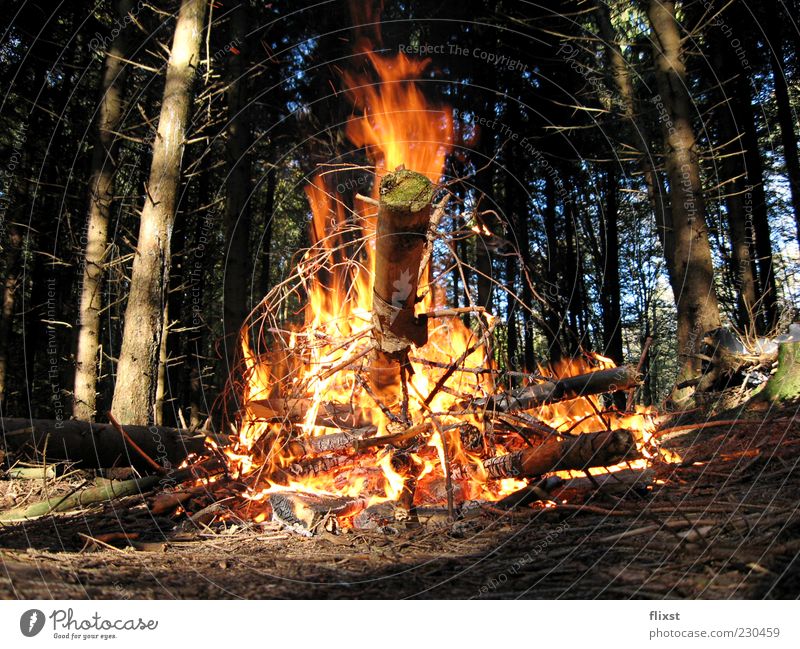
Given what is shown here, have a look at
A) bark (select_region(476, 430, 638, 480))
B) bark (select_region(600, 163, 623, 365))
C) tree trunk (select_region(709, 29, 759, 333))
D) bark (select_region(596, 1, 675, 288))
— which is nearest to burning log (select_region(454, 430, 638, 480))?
bark (select_region(476, 430, 638, 480))

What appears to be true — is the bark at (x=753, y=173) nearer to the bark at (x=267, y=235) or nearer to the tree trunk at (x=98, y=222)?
the bark at (x=267, y=235)

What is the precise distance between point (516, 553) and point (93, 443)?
16.2 ft

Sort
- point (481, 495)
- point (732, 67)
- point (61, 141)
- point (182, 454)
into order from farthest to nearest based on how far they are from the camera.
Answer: point (61, 141), point (732, 67), point (182, 454), point (481, 495)

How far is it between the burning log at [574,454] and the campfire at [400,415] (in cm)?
1

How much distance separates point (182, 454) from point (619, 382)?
5.26 m

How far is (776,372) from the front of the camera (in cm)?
629

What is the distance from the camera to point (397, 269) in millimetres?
5016

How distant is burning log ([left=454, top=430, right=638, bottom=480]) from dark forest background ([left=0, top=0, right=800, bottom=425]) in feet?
11.9

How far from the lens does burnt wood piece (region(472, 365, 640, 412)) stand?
600 centimetres

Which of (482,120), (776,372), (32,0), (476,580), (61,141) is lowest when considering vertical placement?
(476,580)

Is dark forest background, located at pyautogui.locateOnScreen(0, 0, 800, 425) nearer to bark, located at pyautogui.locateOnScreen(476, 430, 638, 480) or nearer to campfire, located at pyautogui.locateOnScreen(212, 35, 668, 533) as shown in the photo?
campfire, located at pyautogui.locateOnScreen(212, 35, 668, 533)

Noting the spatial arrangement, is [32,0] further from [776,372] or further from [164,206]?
[776,372]

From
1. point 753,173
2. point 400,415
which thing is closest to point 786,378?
point 400,415
